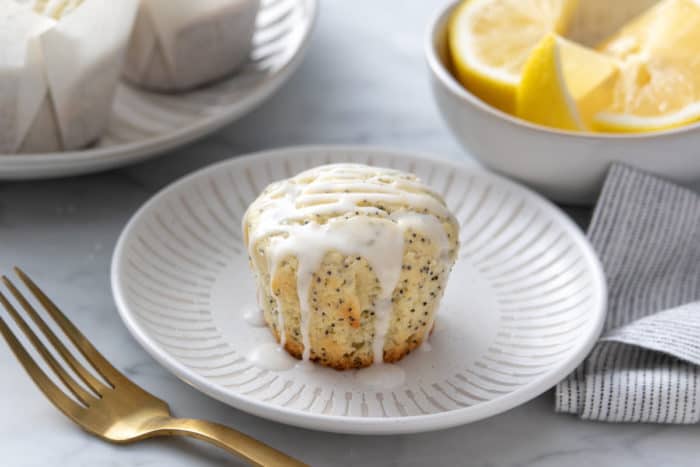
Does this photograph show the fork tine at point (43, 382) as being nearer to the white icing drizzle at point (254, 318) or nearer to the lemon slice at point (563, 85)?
the white icing drizzle at point (254, 318)

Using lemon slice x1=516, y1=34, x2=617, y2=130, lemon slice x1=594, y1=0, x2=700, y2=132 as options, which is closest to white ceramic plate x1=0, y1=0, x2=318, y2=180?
lemon slice x1=516, y1=34, x2=617, y2=130

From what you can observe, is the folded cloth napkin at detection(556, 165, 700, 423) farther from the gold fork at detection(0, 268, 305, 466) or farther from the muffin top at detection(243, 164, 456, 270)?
the gold fork at detection(0, 268, 305, 466)

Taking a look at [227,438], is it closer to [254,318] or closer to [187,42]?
[254,318]

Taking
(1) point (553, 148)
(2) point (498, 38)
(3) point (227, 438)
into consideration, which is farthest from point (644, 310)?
(3) point (227, 438)

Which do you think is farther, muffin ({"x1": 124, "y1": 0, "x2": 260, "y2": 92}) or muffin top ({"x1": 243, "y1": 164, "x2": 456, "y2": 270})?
muffin ({"x1": 124, "y1": 0, "x2": 260, "y2": 92})

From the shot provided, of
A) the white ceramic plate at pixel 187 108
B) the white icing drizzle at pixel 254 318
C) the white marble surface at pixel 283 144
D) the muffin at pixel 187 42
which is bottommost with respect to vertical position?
the white marble surface at pixel 283 144

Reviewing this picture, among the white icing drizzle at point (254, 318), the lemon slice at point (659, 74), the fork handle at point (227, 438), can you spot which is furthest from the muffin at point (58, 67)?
the lemon slice at point (659, 74)
